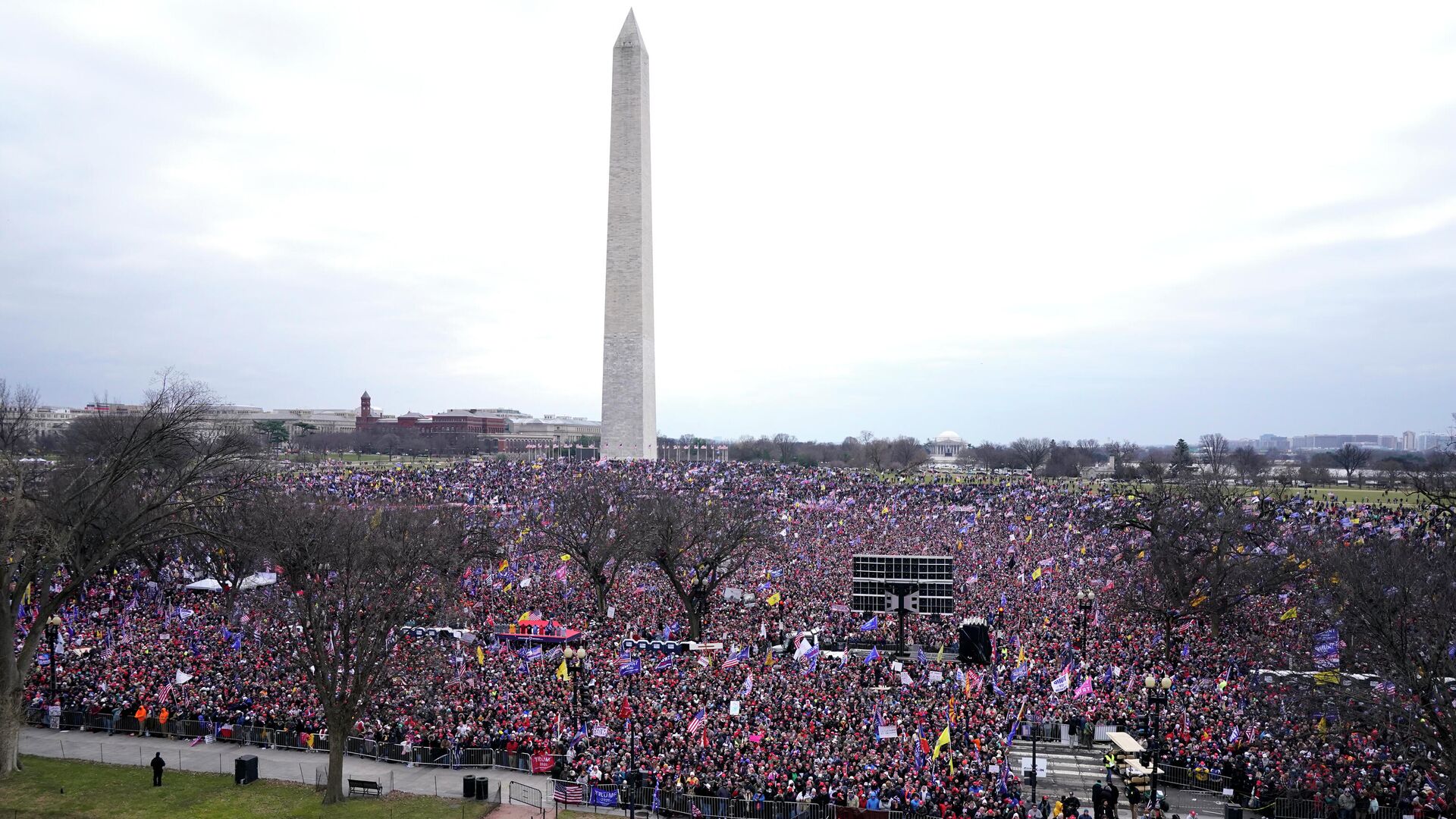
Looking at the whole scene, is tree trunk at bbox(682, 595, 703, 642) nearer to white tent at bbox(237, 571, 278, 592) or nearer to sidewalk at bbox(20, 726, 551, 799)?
sidewalk at bbox(20, 726, 551, 799)

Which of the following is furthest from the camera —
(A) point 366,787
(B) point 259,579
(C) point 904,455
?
(C) point 904,455

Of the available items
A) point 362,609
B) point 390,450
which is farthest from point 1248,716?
point 390,450

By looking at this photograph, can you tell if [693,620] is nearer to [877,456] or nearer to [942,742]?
[942,742]

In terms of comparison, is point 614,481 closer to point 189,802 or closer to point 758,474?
point 758,474

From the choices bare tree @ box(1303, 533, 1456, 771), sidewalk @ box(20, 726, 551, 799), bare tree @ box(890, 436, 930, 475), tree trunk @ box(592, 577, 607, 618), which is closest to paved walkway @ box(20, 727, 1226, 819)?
sidewalk @ box(20, 726, 551, 799)

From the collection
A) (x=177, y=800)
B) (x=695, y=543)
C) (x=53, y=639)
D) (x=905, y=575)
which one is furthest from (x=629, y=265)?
(x=177, y=800)
